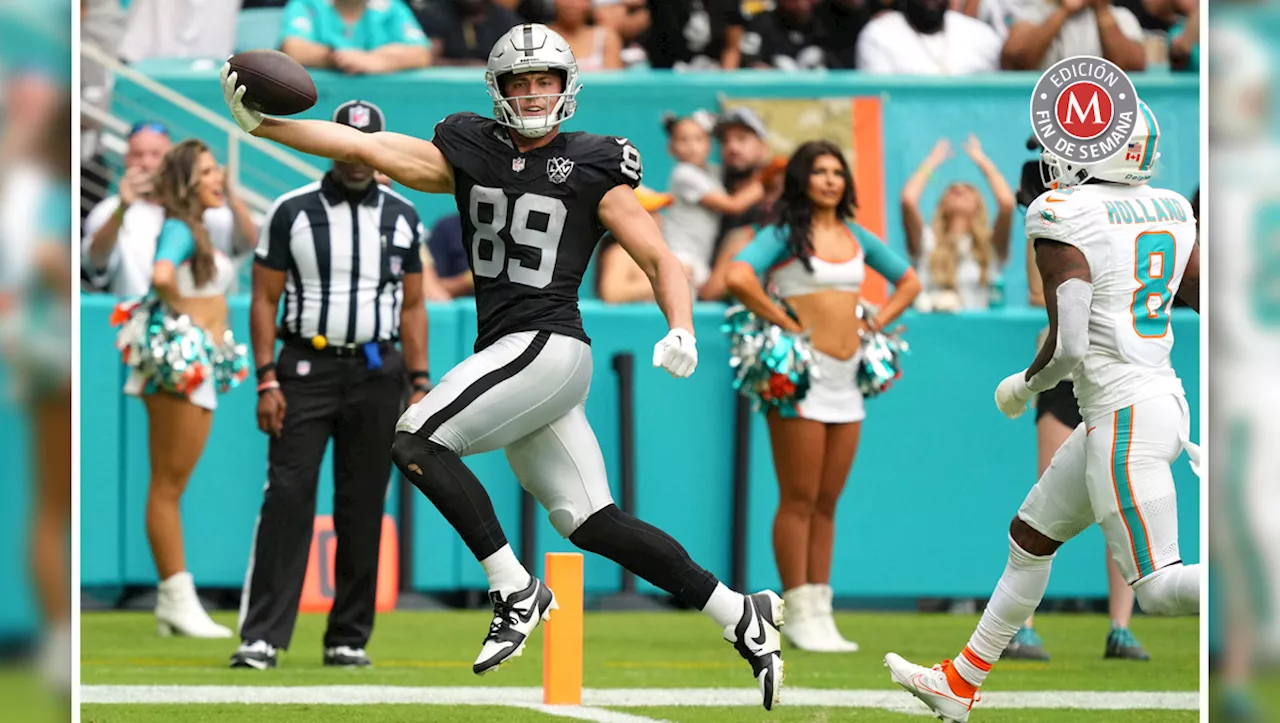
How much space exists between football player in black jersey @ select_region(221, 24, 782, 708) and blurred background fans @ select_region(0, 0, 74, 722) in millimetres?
3302

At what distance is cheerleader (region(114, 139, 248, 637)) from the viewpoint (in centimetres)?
859

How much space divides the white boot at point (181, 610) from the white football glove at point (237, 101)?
415 centimetres

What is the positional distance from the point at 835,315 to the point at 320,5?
4.32m

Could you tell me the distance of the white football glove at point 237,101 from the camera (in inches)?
194

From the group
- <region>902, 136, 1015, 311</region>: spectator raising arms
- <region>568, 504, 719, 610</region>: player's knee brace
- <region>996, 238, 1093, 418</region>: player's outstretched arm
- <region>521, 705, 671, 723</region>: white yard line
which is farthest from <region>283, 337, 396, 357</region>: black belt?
<region>902, 136, 1015, 311</region>: spectator raising arms

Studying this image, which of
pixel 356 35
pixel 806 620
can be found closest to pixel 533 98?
pixel 806 620

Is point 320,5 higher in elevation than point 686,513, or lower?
higher

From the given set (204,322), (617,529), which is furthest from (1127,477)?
(204,322)

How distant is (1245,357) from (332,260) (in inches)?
226

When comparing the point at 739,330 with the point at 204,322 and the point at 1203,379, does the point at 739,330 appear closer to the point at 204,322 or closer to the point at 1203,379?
the point at 204,322

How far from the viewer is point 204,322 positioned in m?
8.95

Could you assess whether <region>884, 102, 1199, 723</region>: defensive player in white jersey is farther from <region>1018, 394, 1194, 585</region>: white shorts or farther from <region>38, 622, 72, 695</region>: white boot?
<region>38, 622, 72, 695</region>: white boot

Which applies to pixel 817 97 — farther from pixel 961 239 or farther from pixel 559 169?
pixel 559 169

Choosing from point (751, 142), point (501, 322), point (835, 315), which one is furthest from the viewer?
point (751, 142)
